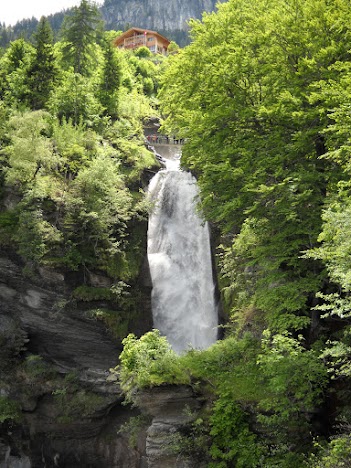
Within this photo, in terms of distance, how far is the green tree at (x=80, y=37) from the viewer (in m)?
36.7

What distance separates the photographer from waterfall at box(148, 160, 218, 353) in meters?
23.0

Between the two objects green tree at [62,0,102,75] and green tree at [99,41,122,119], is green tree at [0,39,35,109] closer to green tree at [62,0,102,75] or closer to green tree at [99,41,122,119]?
green tree at [62,0,102,75]

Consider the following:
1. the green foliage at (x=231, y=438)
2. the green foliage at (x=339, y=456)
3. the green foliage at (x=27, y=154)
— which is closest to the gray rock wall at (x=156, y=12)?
the green foliage at (x=27, y=154)

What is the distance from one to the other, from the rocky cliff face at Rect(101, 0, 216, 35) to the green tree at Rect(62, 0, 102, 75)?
120926 millimetres

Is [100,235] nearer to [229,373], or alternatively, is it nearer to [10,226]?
[10,226]

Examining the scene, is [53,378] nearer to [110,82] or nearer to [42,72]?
[42,72]

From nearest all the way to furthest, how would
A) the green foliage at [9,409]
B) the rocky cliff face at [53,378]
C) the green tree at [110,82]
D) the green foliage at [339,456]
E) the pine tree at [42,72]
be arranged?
the green foliage at [339,456] < the green foliage at [9,409] < the rocky cliff face at [53,378] < the pine tree at [42,72] < the green tree at [110,82]

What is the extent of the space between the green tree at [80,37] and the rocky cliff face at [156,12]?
121 meters

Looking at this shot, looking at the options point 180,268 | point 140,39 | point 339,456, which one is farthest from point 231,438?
point 140,39

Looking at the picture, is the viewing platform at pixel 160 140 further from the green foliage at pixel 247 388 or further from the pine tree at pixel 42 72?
the green foliage at pixel 247 388

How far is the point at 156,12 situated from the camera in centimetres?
15188

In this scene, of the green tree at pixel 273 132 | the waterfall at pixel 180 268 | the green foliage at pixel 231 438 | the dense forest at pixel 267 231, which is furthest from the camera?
the waterfall at pixel 180 268

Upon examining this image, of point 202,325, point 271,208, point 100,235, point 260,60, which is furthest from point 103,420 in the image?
point 260,60

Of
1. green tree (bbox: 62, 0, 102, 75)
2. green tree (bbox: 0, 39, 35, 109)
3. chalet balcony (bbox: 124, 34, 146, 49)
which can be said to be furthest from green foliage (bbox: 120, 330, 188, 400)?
chalet balcony (bbox: 124, 34, 146, 49)
